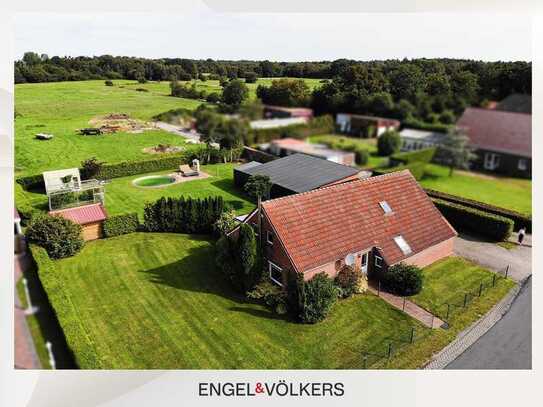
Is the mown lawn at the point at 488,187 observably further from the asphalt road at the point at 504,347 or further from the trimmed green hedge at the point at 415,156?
the asphalt road at the point at 504,347

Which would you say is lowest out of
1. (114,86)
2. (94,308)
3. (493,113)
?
(94,308)

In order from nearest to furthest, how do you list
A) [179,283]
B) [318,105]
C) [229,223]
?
1. [318,105]
2. [179,283]
3. [229,223]

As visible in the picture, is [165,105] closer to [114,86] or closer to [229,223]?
[114,86]

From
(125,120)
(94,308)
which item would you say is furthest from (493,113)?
(94,308)

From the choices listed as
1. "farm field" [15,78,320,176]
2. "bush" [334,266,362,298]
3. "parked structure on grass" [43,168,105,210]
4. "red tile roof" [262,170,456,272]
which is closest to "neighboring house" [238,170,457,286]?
"red tile roof" [262,170,456,272]

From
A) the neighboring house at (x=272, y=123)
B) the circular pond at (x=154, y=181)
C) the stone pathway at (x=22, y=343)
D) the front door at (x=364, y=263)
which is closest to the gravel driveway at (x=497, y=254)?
the front door at (x=364, y=263)

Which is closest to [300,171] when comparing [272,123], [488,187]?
[272,123]
